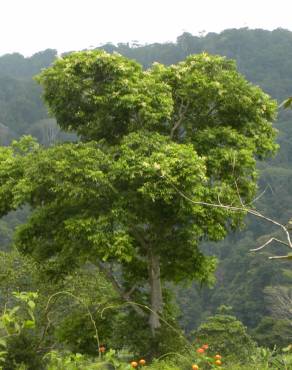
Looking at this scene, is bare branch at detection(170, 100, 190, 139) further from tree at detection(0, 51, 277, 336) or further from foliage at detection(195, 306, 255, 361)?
foliage at detection(195, 306, 255, 361)

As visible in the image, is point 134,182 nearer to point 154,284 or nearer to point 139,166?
point 139,166

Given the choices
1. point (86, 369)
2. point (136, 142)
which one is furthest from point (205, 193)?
point (86, 369)

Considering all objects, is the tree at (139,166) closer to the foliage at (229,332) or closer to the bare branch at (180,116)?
the bare branch at (180,116)

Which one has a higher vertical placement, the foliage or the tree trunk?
the tree trunk

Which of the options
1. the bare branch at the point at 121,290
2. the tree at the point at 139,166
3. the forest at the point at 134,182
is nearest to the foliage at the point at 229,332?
the forest at the point at 134,182

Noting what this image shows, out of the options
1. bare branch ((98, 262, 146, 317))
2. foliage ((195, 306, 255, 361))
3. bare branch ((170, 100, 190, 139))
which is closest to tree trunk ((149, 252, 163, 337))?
bare branch ((98, 262, 146, 317))

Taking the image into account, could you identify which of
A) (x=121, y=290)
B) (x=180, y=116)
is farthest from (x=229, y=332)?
(x=180, y=116)

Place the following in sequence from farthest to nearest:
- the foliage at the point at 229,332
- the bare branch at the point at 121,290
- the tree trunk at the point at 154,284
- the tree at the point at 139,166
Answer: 1. the foliage at the point at 229,332
2. the bare branch at the point at 121,290
3. the tree trunk at the point at 154,284
4. the tree at the point at 139,166

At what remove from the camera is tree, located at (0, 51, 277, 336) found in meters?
10.8

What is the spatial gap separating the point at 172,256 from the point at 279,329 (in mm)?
23256

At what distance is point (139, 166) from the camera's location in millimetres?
10602

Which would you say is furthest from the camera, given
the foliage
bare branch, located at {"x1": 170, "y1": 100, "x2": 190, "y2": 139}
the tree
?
the foliage

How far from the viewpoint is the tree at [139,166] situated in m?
10.8

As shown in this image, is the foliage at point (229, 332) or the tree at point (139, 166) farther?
the foliage at point (229, 332)
